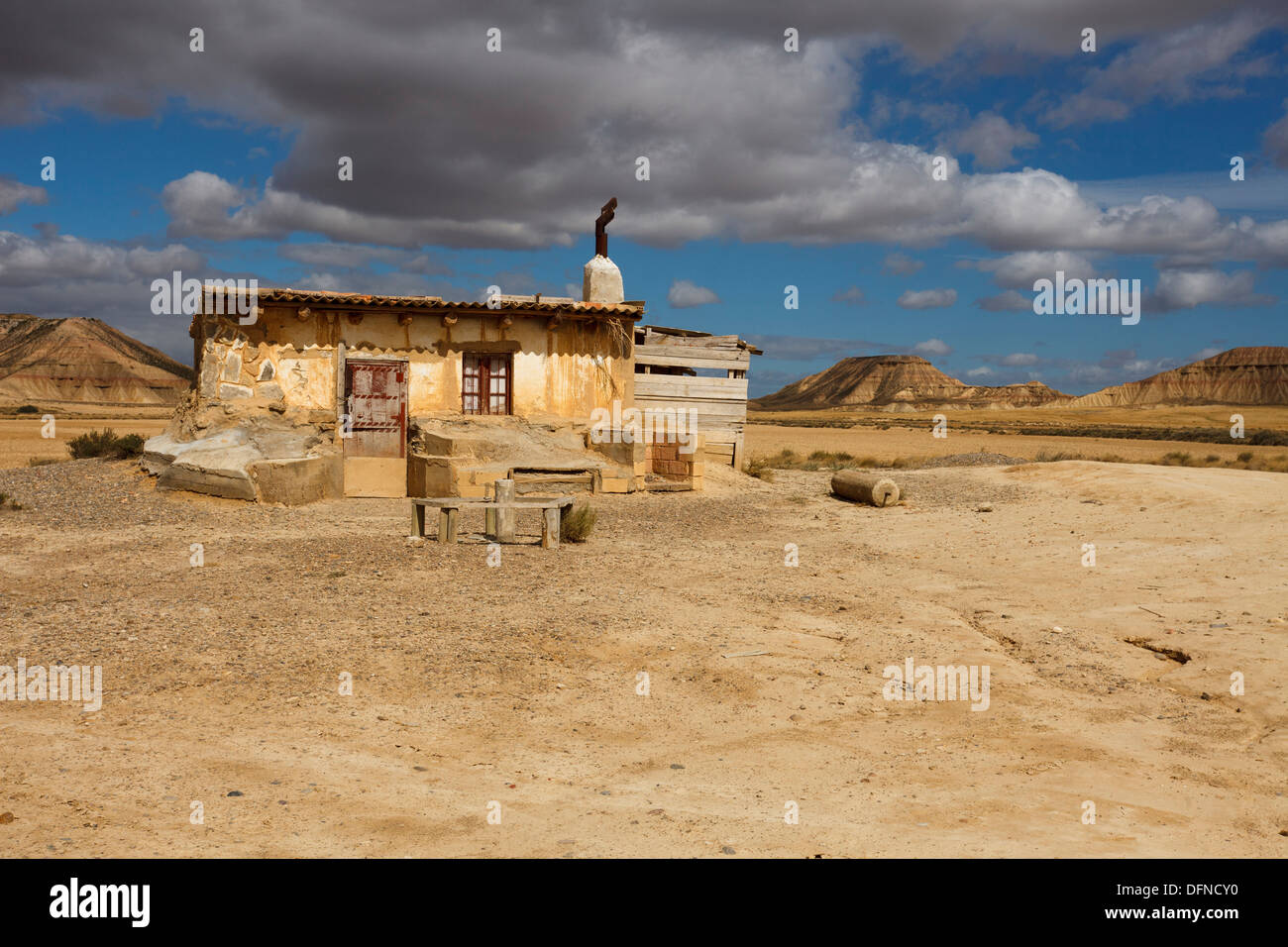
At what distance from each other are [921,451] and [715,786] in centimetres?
3555

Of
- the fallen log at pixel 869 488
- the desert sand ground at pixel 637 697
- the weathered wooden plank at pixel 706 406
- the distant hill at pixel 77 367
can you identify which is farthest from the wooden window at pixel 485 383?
the distant hill at pixel 77 367

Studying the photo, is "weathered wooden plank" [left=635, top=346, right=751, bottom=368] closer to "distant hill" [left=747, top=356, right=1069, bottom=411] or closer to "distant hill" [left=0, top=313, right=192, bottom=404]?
"distant hill" [left=0, top=313, right=192, bottom=404]

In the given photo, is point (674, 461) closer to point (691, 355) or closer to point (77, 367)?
point (691, 355)

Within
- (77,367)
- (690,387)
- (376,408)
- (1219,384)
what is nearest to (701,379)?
(690,387)

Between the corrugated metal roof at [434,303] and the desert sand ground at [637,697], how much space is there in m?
5.41

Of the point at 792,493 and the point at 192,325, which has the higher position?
the point at 192,325

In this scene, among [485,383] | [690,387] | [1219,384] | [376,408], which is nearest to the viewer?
[376,408]

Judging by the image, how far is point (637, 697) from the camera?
21.6 ft

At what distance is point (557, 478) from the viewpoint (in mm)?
→ 16266

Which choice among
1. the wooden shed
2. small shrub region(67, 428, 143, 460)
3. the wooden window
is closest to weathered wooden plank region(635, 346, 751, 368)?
the wooden shed

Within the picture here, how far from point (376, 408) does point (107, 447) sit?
813cm

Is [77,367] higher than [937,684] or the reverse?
higher

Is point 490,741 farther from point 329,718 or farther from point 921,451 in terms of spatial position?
point 921,451
